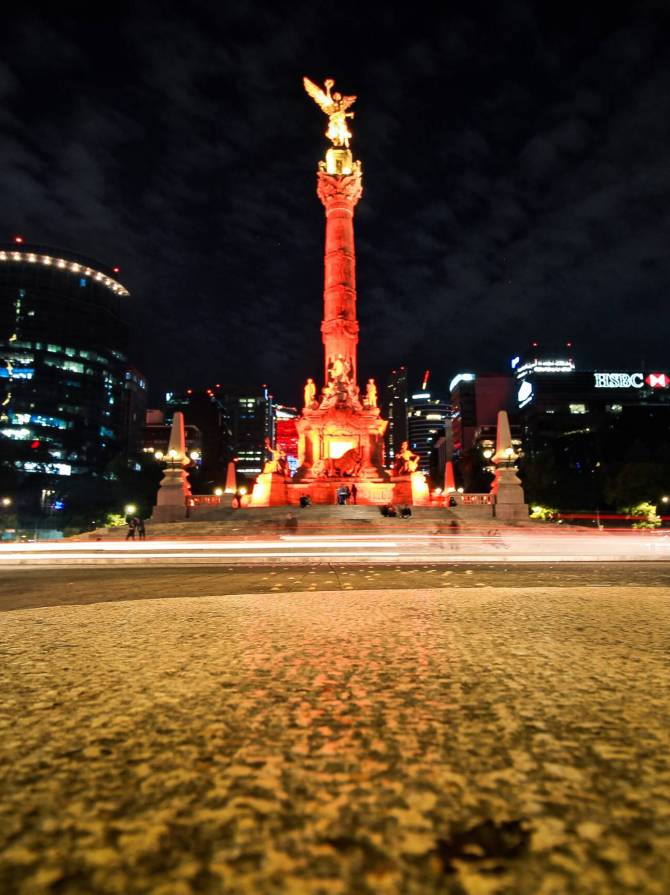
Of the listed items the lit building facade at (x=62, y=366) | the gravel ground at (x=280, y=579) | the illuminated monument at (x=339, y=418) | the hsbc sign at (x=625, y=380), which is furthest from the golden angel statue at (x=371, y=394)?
the hsbc sign at (x=625, y=380)

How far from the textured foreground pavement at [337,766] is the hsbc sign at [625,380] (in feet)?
423

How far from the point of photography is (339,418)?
4131 centimetres

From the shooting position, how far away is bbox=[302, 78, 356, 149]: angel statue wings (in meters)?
48.4

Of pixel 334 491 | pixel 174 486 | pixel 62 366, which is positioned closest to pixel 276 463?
pixel 334 491

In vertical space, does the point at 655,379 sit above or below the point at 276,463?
above

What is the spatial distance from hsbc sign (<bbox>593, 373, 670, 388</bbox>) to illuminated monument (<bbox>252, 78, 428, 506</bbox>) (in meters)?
91.4

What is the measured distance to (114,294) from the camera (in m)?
121

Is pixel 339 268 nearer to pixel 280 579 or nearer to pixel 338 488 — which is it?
pixel 338 488

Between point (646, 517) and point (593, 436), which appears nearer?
point (646, 517)

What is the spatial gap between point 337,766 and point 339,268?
45.4m

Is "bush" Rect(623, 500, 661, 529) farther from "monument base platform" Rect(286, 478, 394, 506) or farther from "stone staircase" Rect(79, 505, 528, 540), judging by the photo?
"monument base platform" Rect(286, 478, 394, 506)

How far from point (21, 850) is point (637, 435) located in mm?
61138

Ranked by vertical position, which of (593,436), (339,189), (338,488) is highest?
(339,189)

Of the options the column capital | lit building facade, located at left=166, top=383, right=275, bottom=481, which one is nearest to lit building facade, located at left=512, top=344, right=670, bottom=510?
the column capital
